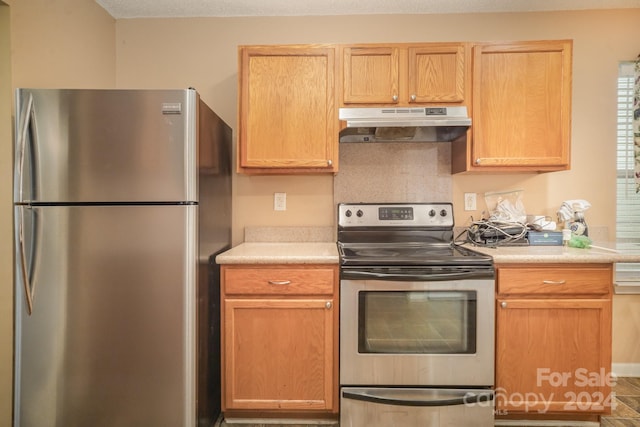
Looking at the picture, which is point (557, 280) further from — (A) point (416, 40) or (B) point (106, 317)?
(B) point (106, 317)

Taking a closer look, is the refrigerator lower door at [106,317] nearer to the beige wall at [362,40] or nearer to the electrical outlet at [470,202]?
the beige wall at [362,40]

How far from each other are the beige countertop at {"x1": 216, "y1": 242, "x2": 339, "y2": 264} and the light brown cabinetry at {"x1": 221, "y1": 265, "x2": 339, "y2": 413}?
4 cm

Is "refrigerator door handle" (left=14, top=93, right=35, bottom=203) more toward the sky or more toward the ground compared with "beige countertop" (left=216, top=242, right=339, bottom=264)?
more toward the sky

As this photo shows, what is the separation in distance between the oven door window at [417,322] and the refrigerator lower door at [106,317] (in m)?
0.87

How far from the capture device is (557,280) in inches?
62.4

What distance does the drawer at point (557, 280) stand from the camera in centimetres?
158

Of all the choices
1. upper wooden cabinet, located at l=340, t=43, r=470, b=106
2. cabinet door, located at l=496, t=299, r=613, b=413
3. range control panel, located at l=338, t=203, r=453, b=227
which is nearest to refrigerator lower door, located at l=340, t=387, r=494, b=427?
cabinet door, located at l=496, t=299, r=613, b=413

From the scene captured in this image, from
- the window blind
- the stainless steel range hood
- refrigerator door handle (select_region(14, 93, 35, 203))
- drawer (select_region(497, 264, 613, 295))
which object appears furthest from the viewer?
the window blind

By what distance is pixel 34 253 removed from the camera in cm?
138

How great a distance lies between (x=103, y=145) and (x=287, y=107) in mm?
962

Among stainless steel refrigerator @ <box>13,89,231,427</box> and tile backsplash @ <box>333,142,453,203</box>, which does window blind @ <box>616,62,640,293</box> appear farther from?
stainless steel refrigerator @ <box>13,89,231,427</box>

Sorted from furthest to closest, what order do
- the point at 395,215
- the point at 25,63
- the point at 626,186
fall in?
1. the point at 626,186
2. the point at 395,215
3. the point at 25,63

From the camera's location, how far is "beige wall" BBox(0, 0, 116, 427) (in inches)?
58.2

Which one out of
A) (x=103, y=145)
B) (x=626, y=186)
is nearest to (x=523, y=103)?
(x=626, y=186)
